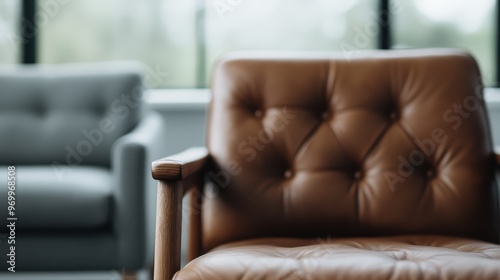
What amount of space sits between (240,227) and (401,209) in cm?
37

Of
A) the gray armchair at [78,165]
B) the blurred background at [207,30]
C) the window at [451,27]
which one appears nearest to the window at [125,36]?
the blurred background at [207,30]

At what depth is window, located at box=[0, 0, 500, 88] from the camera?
2.68 metres

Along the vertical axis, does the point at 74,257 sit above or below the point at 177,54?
below

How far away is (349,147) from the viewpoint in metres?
1.44

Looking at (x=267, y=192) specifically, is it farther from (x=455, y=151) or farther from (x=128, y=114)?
(x=128, y=114)

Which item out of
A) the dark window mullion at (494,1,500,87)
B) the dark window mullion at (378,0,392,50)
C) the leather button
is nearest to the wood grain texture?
the leather button

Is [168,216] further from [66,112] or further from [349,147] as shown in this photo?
[66,112]

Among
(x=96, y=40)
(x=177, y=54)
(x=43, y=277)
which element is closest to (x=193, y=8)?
(x=177, y=54)

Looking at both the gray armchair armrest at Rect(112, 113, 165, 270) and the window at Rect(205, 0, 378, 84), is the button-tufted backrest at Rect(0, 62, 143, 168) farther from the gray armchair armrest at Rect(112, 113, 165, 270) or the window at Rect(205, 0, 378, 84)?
the window at Rect(205, 0, 378, 84)

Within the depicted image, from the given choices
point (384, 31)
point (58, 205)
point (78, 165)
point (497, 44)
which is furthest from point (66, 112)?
point (497, 44)

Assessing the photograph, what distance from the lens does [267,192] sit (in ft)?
4.52

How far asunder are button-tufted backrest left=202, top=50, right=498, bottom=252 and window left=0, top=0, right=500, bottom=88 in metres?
1.17

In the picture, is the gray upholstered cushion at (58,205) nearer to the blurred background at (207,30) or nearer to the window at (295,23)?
the blurred background at (207,30)

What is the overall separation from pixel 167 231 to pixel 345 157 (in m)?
0.53
